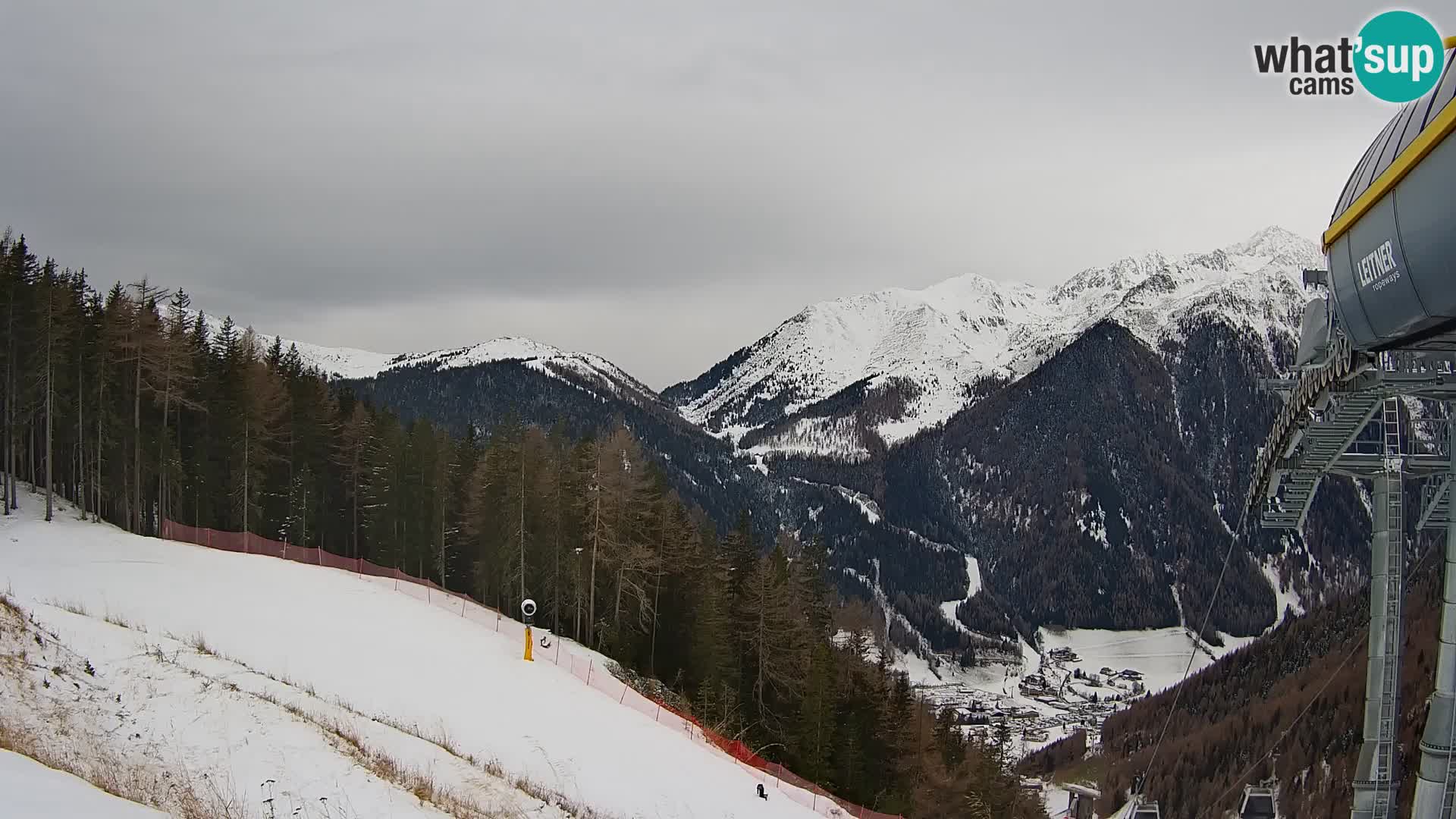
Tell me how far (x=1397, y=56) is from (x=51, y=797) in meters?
17.0

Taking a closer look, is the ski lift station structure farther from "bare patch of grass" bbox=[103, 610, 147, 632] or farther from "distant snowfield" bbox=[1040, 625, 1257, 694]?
"distant snowfield" bbox=[1040, 625, 1257, 694]

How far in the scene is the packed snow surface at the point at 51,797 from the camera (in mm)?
7281

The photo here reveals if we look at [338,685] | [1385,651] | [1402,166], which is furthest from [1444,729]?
[338,685]

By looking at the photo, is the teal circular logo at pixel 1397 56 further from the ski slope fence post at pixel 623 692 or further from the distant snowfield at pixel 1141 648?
the distant snowfield at pixel 1141 648

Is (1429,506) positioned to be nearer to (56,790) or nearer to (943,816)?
(56,790)

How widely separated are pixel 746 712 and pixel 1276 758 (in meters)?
22.9

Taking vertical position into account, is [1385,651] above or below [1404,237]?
below

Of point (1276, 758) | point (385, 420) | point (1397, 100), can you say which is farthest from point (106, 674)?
point (1276, 758)

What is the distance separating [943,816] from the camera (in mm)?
36375

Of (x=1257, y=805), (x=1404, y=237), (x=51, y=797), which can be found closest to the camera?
(x=51, y=797)

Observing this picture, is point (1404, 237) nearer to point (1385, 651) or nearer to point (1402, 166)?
point (1402, 166)

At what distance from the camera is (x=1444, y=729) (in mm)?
13289

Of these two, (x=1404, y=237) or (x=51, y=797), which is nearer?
(x=51, y=797)

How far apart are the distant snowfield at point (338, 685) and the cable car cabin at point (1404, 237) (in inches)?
458
